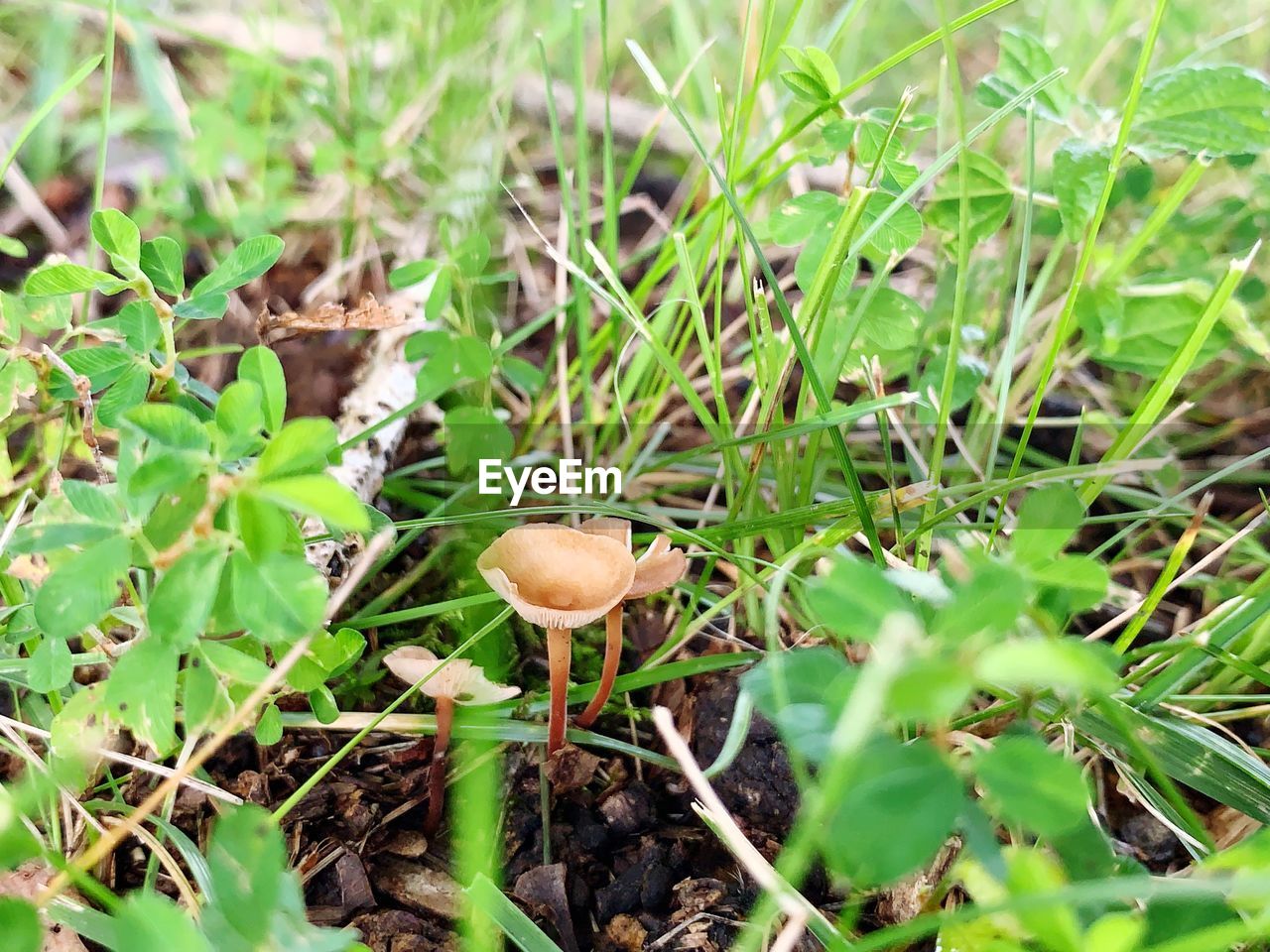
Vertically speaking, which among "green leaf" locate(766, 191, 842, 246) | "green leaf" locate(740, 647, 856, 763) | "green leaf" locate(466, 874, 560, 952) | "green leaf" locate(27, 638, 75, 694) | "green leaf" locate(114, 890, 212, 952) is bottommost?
"green leaf" locate(466, 874, 560, 952)

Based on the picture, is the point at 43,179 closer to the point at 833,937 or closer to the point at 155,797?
the point at 155,797

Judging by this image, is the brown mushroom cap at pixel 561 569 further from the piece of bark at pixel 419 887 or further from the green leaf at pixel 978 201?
the green leaf at pixel 978 201

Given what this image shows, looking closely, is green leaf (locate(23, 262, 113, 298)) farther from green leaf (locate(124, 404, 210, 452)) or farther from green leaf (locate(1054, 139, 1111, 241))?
green leaf (locate(1054, 139, 1111, 241))

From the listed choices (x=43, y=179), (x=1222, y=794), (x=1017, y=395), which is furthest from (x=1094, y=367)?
(x=43, y=179)

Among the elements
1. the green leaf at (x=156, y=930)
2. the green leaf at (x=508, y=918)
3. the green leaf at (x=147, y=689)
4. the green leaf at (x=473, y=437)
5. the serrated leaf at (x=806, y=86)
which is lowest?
the green leaf at (x=508, y=918)

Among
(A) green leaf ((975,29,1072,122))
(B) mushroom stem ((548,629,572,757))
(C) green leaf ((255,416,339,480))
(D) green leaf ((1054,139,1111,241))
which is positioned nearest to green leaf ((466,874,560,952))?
(B) mushroom stem ((548,629,572,757))

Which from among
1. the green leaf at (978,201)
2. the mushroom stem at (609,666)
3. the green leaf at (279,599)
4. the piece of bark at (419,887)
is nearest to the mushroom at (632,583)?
the mushroom stem at (609,666)

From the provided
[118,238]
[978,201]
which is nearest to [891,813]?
[118,238]
